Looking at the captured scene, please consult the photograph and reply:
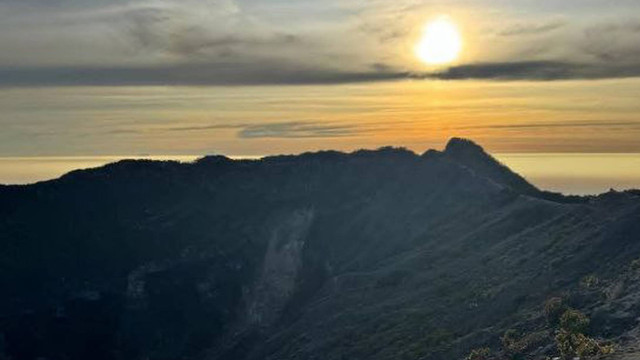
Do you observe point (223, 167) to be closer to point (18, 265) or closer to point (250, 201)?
point (250, 201)

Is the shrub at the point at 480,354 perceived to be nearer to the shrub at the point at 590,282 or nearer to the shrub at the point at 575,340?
the shrub at the point at 575,340

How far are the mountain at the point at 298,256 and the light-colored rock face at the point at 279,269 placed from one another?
32 centimetres

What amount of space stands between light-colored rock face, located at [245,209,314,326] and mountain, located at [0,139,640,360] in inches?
12.6

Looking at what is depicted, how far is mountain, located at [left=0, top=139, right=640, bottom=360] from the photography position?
93.3 metres

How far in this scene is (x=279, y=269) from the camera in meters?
151

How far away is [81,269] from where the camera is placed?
14975 cm

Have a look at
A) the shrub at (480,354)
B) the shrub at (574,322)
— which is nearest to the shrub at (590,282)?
the shrub at (574,322)

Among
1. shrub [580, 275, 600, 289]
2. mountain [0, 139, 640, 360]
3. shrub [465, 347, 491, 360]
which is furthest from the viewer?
mountain [0, 139, 640, 360]

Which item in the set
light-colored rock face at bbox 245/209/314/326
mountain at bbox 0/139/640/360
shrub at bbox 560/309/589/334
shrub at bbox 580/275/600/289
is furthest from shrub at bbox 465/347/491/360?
light-colored rock face at bbox 245/209/314/326

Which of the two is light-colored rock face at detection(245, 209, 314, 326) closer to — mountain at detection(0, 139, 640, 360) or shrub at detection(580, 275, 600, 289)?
mountain at detection(0, 139, 640, 360)

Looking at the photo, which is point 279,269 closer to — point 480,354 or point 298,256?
point 298,256

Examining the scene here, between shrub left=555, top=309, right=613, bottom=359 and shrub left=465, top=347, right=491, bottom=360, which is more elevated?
shrub left=555, top=309, right=613, bottom=359

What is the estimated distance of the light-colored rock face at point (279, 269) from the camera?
143 meters

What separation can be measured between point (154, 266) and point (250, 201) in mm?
27129
